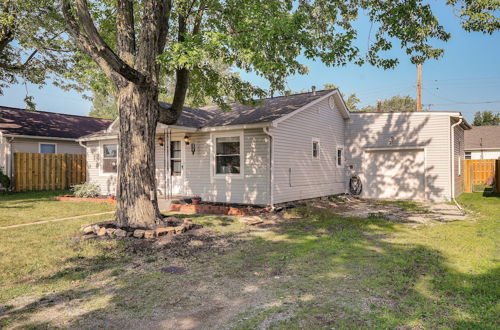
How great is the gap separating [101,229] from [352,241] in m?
5.31

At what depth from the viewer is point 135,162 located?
24.1ft

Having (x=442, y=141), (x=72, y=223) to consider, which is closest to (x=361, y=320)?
(x=72, y=223)

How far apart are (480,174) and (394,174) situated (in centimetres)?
970

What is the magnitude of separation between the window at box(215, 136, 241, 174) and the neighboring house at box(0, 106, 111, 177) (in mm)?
12298

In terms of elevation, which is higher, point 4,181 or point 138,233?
point 4,181

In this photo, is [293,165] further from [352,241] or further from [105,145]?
→ [105,145]

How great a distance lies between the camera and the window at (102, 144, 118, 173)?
15.7 m

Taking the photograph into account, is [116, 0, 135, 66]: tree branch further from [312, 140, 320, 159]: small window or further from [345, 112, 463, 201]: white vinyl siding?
Answer: [345, 112, 463, 201]: white vinyl siding

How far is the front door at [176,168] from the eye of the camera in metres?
13.3

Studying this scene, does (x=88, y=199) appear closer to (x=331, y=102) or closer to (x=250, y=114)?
(x=250, y=114)

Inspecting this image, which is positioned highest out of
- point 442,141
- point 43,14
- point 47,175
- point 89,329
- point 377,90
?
point 377,90

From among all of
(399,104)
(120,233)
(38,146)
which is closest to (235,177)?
(120,233)

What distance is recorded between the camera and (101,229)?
7.26 meters

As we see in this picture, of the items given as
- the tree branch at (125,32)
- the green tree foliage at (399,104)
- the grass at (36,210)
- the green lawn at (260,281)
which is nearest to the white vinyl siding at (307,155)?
the green lawn at (260,281)
